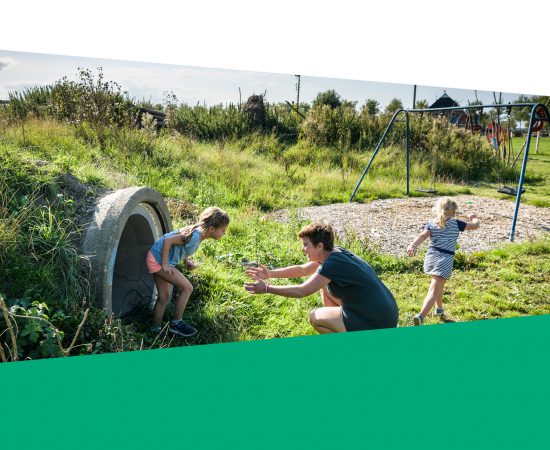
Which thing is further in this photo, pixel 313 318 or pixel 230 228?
pixel 230 228

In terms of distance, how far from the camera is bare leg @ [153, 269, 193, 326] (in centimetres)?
387

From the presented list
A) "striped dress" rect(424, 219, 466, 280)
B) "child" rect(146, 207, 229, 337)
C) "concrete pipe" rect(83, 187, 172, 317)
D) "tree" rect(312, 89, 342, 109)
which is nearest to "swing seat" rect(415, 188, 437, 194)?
"striped dress" rect(424, 219, 466, 280)

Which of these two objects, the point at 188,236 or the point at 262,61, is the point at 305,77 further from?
the point at 188,236

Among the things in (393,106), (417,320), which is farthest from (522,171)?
(417,320)

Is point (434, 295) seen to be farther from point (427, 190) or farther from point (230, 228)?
point (230, 228)

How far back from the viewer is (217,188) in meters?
4.26

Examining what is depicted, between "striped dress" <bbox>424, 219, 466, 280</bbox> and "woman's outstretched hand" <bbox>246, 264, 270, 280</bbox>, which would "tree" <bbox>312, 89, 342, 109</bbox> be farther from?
"woman's outstretched hand" <bbox>246, 264, 270, 280</bbox>

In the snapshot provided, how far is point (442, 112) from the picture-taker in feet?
17.2

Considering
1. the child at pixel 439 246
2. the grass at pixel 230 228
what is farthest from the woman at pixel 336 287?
the child at pixel 439 246

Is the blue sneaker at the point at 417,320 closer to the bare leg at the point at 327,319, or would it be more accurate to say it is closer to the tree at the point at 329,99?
the bare leg at the point at 327,319

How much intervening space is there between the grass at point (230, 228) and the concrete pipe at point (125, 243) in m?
0.11

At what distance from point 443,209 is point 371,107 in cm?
102

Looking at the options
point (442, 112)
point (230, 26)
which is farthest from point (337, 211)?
point (230, 26)

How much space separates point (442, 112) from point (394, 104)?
46 cm
